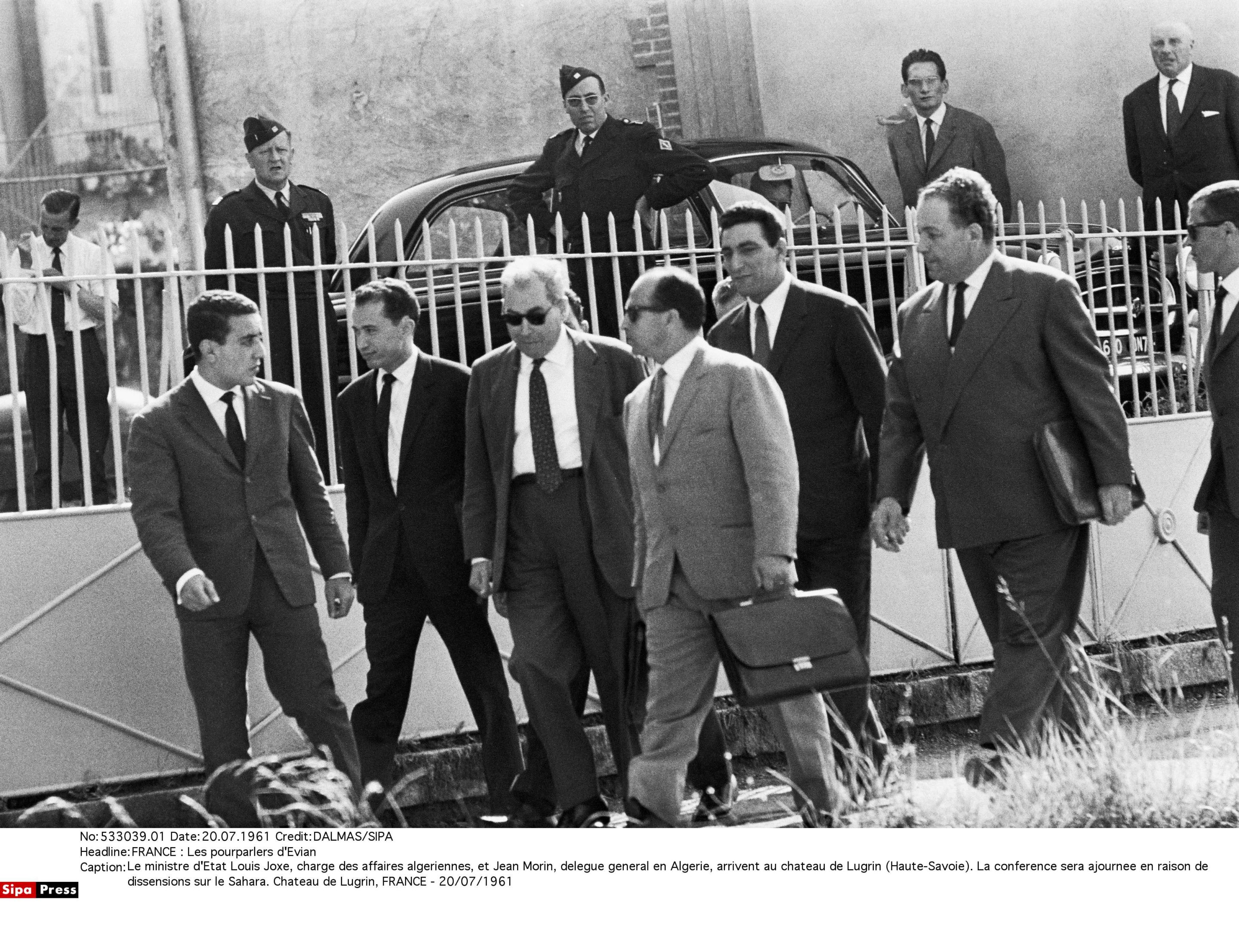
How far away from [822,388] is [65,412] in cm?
292

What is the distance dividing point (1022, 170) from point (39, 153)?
9470 mm

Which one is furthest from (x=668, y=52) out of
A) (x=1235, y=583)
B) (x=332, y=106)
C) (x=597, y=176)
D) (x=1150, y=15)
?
(x=1235, y=583)

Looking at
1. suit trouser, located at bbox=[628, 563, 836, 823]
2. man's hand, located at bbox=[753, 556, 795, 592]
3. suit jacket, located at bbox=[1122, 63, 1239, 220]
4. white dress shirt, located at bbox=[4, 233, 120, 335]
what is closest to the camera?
man's hand, located at bbox=[753, 556, 795, 592]

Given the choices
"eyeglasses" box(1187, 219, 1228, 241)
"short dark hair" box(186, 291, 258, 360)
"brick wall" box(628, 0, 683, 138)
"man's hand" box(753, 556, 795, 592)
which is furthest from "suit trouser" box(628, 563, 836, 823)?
"brick wall" box(628, 0, 683, 138)

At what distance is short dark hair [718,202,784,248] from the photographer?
6.38 meters

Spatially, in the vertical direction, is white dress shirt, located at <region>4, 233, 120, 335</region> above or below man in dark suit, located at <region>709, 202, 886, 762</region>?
above

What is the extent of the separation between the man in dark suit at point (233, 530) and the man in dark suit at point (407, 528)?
0.26 m

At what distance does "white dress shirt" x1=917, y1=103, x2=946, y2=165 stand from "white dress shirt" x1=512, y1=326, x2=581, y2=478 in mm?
4685

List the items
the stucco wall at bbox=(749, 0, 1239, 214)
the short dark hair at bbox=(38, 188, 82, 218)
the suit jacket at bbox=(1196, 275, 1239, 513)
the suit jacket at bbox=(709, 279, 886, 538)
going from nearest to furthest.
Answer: the suit jacket at bbox=(1196, 275, 1239, 513)
the suit jacket at bbox=(709, 279, 886, 538)
the short dark hair at bbox=(38, 188, 82, 218)
the stucco wall at bbox=(749, 0, 1239, 214)

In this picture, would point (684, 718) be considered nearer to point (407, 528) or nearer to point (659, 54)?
point (407, 528)

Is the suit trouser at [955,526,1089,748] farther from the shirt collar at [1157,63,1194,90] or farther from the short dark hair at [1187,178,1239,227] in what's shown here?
the shirt collar at [1157,63,1194,90]

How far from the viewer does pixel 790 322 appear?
6.47 metres

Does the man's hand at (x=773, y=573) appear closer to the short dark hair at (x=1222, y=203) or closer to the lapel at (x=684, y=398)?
the lapel at (x=684, y=398)

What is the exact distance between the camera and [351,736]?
21.2 feet
